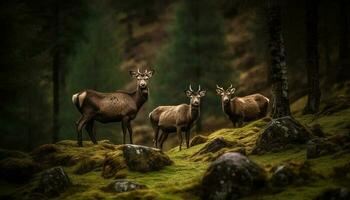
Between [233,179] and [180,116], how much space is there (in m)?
9.42

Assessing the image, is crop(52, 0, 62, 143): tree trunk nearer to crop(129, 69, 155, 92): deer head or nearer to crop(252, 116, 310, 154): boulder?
crop(129, 69, 155, 92): deer head

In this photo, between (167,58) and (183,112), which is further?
(167,58)

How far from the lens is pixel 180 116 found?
23.0m

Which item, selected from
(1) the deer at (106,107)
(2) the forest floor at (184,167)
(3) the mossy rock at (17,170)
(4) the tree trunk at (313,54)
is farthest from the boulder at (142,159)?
(4) the tree trunk at (313,54)

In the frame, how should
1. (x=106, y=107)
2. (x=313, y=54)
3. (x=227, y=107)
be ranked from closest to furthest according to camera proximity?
(x=106, y=107) → (x=313, y=54) → (x=227, y=107)

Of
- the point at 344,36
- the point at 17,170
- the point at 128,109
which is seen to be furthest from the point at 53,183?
the point at 344,36

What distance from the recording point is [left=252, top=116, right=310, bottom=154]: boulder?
57.4ft

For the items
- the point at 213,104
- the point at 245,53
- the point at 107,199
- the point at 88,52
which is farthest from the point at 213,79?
the point at 107,199

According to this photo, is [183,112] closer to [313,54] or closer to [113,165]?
[113,165]

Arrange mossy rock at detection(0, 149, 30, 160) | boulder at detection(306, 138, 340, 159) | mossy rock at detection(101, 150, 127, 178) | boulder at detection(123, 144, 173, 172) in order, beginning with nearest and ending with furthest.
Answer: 1. boulder at detection(306, 138, 340, 159)
2. boulder at detection(123, 144, 173, 172)
3. mossy rock at detection(101, 150, 127, 178)
4. mossy rock at detection(0, 149, 30, 160)

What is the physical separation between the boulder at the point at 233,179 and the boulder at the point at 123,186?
7.16 ft

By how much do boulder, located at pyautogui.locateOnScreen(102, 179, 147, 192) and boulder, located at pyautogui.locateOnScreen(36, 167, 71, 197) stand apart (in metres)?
1.61

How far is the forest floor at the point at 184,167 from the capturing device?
13641 millimetres

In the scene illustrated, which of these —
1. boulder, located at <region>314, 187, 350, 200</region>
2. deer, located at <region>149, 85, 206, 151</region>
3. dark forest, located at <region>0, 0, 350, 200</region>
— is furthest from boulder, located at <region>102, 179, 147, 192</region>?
deer, located at <region>149, 85, 206, 151</region>
